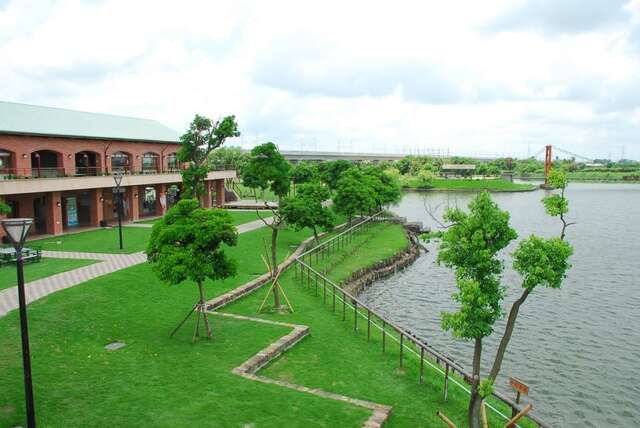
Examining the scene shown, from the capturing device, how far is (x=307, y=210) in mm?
31266

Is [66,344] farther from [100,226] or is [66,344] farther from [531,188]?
[531,188]

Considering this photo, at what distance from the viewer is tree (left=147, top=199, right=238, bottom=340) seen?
14531 millimetres

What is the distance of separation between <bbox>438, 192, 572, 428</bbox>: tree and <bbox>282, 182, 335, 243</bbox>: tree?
2040 centimetres

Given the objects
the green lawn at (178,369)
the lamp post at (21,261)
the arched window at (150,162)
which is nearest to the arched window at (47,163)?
the arched window at (150,162)

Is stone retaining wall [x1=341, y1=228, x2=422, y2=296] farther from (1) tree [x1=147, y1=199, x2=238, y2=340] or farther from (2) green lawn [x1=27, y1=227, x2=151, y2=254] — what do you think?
(1) tree [x1=147, y1=199, x2=238, y2=340]

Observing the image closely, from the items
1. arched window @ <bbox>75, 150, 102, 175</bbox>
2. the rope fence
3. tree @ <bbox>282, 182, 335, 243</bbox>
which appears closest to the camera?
the rope fence

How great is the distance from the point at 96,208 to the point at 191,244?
26.6 m

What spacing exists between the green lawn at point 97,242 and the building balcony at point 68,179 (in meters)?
3.16

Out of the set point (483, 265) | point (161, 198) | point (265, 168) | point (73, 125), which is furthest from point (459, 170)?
point (483, 265)

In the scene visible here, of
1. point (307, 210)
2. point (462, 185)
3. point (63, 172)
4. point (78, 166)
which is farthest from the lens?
point (462, 185)

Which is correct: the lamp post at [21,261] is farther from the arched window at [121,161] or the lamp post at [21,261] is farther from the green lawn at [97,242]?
the arched window at [121,161]

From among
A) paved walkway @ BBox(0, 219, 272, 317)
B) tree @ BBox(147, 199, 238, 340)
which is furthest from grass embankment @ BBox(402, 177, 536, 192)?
tree @ BBox(147, 199, 238, 340)

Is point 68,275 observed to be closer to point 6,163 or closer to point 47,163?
point 6,163

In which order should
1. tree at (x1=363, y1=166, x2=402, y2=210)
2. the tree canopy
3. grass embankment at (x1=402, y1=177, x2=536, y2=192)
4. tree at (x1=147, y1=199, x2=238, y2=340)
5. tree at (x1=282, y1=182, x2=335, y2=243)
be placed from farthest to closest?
grass embankment at (x1=402, y1=177, x2=536, y2=192) < tree at (x1=363, y1=166, x2=402, y2=210) < tree at (x1=282, y1=182, x2=335, y2=243) < the tree canopy < tree at (x1=147, y1=199, x2=238, y2=340)
